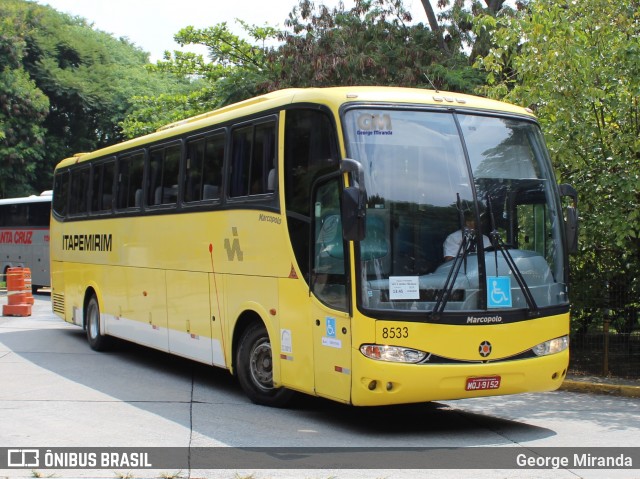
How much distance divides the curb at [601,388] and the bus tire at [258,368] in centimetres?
465

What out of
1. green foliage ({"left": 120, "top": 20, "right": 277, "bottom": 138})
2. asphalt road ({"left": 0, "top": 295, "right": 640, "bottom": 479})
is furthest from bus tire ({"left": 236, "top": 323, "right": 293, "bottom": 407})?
green foliage ({"left": 120, "top": 20, "right": 277, "bottom": 138})

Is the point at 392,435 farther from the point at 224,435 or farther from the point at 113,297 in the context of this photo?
the point at 113,297

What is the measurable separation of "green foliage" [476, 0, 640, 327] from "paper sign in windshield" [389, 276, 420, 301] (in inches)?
195

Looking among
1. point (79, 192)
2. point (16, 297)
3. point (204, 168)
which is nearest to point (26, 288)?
point (16, 297)

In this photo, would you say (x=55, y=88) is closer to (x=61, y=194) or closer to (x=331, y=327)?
(x=61, y=194)

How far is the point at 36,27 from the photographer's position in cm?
5041

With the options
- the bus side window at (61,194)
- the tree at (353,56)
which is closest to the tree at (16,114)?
the tree at (353,56)

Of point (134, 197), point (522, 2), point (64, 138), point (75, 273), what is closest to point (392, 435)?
point (134, 197)

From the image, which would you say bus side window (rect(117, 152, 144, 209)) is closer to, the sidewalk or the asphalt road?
the asphalt road

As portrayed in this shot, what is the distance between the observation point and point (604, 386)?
12828 millimetres

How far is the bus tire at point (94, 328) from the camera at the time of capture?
53.2 ft

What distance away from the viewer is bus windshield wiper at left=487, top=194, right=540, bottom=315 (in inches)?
361

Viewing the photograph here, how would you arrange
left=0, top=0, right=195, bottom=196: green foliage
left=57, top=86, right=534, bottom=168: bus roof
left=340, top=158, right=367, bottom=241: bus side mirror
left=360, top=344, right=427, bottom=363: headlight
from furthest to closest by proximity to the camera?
1. left=0, top=0, right=195, bottom=196: green foliage
2. left=57, top=86, right=534, bottom=168: bus roof
3. left=360, top=344, right=427, bottom=363: headlight
4. left=340, top=158, right=367, bottom=241: bus side mirror

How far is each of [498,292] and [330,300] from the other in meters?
1.63
